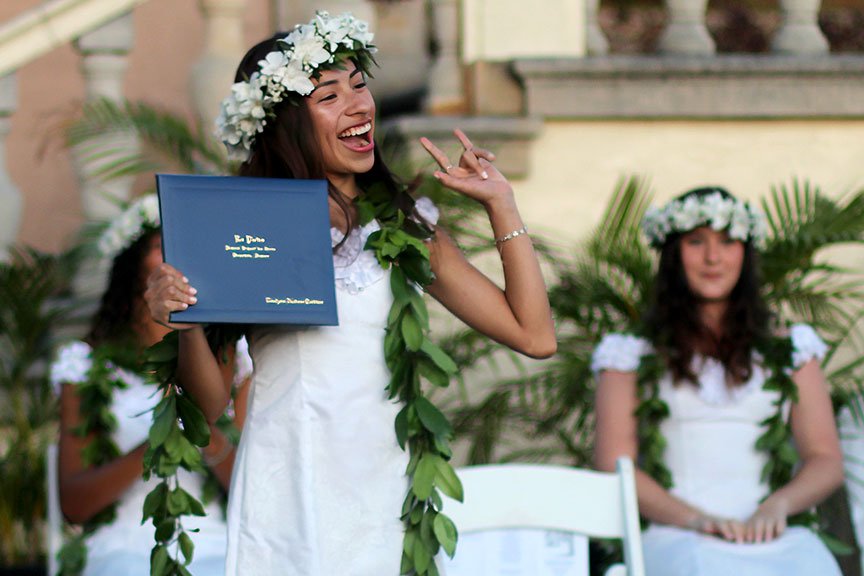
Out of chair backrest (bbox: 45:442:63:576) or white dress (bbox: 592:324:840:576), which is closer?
chair backrest (bbox: 45:442:63:576)

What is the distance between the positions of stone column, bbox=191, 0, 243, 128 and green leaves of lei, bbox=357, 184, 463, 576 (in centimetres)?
257

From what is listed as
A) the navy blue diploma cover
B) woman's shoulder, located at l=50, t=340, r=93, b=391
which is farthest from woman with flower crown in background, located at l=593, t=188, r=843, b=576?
the navy blue diploma cover

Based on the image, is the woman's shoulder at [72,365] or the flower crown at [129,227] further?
the flower crown at [129,227]

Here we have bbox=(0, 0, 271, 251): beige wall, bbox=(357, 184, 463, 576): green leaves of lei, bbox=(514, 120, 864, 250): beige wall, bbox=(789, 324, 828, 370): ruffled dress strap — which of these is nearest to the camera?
bbox=(357, 184, 463, 576): green leaves of lei

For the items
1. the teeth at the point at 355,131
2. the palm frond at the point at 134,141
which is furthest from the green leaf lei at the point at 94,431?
the teeth at the point at 355,131

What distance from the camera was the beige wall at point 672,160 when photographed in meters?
5.45

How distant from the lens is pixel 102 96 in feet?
16.8

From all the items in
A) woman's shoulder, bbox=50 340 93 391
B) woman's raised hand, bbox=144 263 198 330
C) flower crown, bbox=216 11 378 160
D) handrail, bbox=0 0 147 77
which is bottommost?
woman's shoulder, bbox=50 340 93 391

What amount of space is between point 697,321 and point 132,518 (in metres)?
1.64

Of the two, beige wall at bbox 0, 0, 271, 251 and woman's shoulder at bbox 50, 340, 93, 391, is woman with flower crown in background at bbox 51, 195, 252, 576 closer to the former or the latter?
woman's shoulder at bbox 50, 340, 93, 391

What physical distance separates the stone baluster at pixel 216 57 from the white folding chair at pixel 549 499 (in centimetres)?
203

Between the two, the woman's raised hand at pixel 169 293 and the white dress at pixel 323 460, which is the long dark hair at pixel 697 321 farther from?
the woman's raised hand at pixel 169 293

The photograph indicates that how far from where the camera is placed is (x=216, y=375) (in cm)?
279

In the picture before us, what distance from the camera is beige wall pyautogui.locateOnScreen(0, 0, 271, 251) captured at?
6.93m
